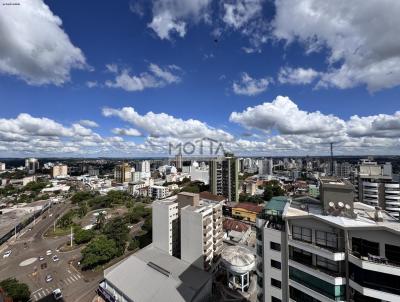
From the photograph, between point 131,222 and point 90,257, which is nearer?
point 90,257

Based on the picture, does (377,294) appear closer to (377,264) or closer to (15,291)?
(377,264)

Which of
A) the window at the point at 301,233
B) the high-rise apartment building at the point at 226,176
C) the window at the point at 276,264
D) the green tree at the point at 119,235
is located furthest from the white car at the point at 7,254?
the high-rise apartment building at the point at 226,176

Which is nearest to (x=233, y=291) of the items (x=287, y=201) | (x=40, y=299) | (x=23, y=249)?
(x=287, y=201)

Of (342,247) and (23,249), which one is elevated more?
(342,247)

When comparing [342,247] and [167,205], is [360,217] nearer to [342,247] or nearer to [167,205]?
[342,247]

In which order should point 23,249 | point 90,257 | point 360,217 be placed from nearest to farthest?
point 360,217
point 90,257
point 23,249

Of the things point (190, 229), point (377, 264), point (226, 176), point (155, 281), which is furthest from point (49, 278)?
point (226, 176)

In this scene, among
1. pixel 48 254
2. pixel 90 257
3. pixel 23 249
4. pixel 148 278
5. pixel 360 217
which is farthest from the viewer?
pixel 23 249
